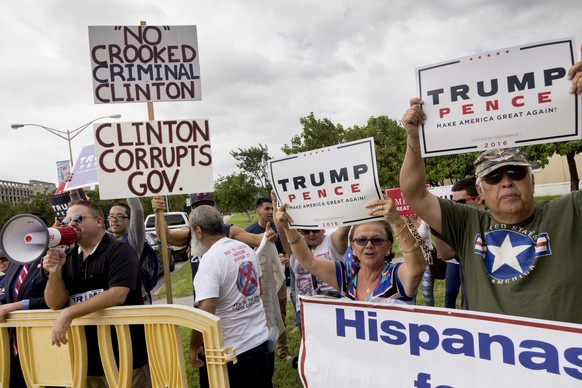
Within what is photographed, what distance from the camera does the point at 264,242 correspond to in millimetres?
4230

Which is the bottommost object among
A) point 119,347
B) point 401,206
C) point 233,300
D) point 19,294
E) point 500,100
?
point 119,347

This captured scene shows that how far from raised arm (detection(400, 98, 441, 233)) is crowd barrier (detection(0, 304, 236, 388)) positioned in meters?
1.27

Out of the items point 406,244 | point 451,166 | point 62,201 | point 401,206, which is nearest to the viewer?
point 406,244

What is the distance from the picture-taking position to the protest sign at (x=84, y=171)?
4621 mm

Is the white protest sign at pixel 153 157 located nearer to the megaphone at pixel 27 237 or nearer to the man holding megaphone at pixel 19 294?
the man holding megaphone at pixel 19 294

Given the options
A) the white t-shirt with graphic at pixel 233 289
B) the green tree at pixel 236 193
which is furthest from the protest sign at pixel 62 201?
the green tree at pixel 236 193

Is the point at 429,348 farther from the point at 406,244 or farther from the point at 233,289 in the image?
the point at 233,289

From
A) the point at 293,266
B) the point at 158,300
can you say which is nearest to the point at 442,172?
the point at 158,300

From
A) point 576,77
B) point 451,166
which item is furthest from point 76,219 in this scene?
A: point 451,166

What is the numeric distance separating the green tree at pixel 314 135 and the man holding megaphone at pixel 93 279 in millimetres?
32260

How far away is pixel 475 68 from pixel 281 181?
1.31 m

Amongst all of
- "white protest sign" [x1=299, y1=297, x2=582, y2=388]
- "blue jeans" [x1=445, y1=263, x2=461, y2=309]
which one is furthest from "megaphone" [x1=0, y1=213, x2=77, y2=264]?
"blue jeans" [x1=445, y1=263, x2=461, y2=309]

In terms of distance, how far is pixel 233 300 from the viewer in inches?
114

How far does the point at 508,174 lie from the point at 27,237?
2.81 metres
